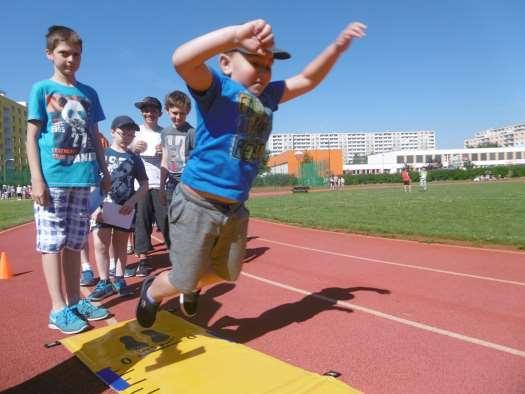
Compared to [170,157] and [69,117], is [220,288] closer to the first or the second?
[170,157]

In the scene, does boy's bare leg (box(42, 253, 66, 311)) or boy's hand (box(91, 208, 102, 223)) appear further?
boy's hand (box(91, 208, 102, 223))

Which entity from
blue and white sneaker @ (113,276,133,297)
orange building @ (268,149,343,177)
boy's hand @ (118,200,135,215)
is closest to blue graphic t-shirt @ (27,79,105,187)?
boy's hand @ (118,200,135,215)

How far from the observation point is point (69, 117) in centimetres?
334

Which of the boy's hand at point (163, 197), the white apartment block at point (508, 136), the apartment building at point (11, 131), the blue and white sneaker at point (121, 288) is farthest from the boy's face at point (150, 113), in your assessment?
the white apartment block at point (508, 136)

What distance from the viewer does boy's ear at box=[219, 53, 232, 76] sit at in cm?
266

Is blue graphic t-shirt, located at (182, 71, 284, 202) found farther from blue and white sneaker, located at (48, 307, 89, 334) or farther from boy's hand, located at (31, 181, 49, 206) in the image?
blue and white sneaker, located at (48, 307, 89, 334)

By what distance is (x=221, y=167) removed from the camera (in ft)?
8.48

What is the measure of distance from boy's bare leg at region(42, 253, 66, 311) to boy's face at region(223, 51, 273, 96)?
1954 mm

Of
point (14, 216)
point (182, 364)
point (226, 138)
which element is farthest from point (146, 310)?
point (14, 216)

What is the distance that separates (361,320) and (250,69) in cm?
228

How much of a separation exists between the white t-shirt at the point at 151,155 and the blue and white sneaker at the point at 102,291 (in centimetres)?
151

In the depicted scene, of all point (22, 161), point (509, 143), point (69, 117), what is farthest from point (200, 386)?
point (509, 143)

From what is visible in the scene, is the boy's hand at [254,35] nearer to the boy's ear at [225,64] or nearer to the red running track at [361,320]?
the boy's ear at [225,64]

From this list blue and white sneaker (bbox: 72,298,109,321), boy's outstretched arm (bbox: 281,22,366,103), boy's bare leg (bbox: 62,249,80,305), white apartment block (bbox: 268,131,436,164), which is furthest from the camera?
white apartment block (bbox: 268,131,436,164)
